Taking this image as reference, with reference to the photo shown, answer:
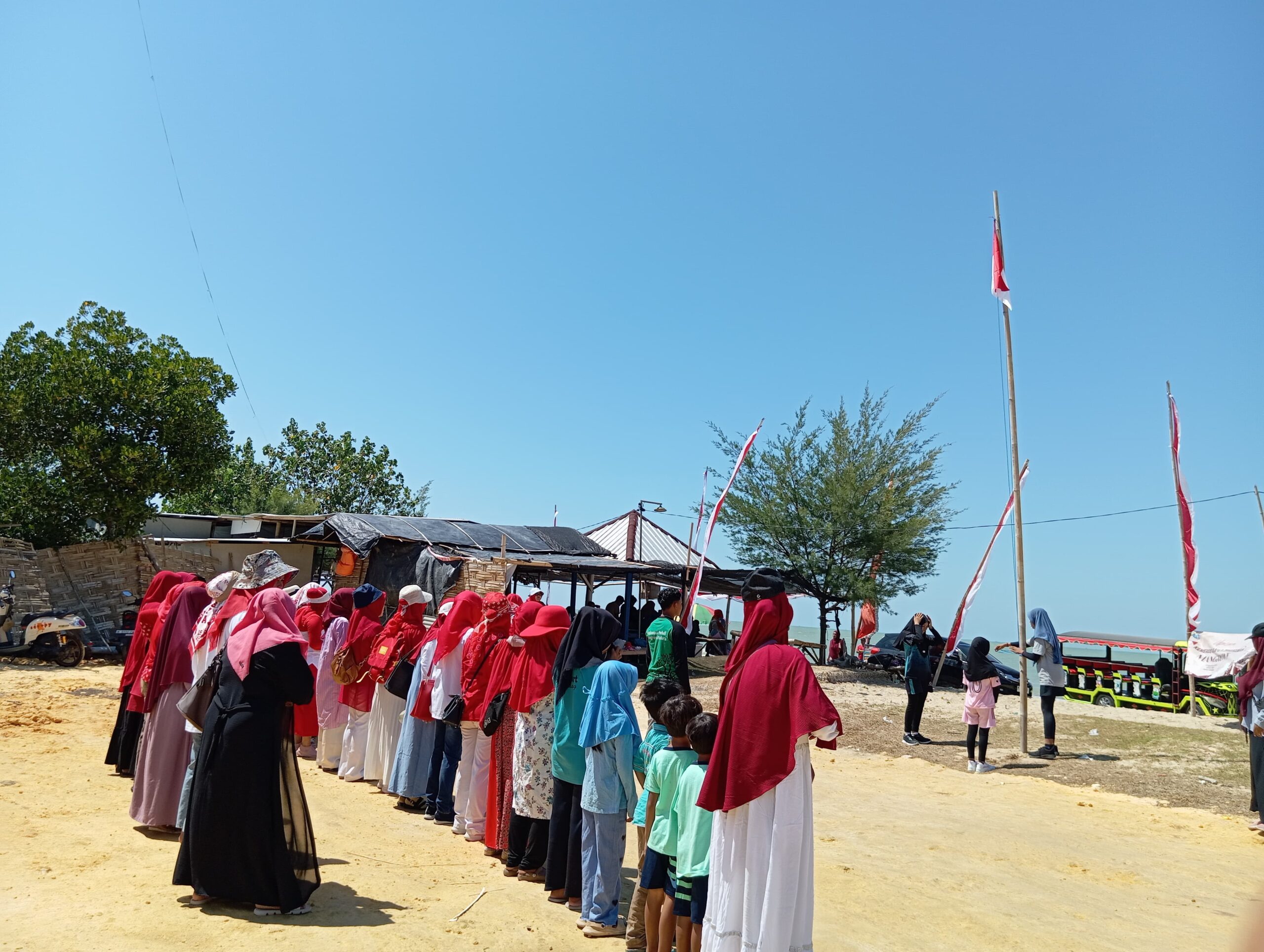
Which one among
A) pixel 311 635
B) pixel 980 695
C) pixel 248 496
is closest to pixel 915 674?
pixel 980 695

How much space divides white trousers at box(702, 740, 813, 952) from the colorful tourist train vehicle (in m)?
15.5

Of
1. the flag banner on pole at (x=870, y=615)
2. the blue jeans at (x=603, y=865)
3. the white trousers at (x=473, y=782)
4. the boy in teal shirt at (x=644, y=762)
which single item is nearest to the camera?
the boy in teal shirt at (x=644, y=762)

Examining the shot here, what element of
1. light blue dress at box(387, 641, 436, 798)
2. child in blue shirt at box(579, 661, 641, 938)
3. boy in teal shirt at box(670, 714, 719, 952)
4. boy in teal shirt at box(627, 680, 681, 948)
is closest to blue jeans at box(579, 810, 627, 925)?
child in blue shirt at box(579, 661, 641, 938)

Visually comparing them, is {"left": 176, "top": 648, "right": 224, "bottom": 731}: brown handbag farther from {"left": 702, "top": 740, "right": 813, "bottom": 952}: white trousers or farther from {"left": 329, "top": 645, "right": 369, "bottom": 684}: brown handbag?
{"left": 329, "top": 645, "right": 369, "bottom": 684}: brown handbag

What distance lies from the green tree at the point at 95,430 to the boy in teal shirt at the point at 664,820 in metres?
16.6

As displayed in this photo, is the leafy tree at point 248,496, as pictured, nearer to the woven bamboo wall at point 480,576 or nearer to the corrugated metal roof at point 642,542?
the corrugated metal roof at point 642,542

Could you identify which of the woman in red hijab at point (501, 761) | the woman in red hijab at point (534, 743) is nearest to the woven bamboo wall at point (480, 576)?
the woman in red hijab at point (501, 761)

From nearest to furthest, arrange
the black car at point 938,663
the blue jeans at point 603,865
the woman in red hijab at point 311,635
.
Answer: the blue jeans at point 603,865 → the woman in red hijab at point 311,635 → the black car at point 938,663

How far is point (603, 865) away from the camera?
496 centimetres

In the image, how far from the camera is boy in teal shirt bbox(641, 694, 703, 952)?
4.21 meters

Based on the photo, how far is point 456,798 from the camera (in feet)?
22.6

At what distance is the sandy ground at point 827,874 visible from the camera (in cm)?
469

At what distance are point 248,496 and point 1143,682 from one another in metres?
32.7

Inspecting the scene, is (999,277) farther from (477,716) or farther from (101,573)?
(101,573)
